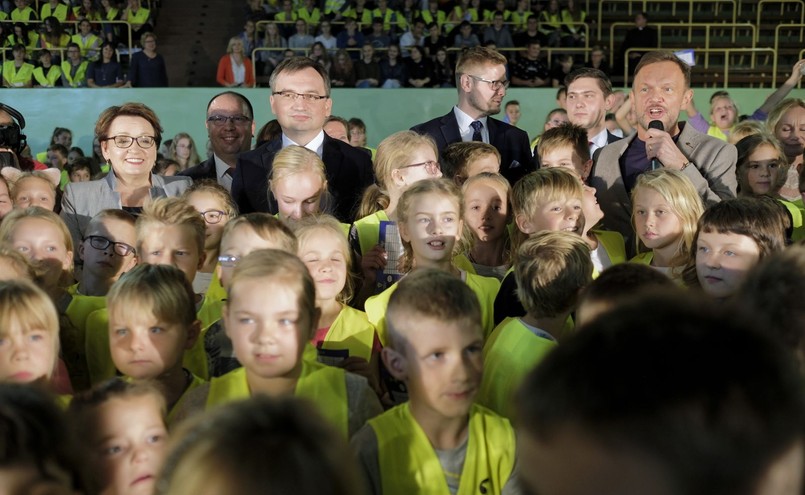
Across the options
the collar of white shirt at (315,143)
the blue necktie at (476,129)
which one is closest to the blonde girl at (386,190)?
the collar of white shirt at (315,143)

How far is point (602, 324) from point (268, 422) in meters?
0.55

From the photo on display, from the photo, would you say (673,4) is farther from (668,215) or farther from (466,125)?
(668,215)

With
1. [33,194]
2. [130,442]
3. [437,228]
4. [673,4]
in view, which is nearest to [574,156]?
[437,228]

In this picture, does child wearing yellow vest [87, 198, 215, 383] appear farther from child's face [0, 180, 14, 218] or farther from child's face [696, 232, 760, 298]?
child's face [696, 232, 760, 298]

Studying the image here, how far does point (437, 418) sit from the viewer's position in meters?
2.56

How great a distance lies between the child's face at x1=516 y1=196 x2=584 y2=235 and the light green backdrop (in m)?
9.55

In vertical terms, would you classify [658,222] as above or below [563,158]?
below

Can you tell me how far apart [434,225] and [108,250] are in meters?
1.44

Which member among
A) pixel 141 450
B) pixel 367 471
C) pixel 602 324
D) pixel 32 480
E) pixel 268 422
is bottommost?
pixel 367 471

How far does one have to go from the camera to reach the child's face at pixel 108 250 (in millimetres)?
3945

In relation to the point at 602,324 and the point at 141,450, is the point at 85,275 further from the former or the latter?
the point at 602,324

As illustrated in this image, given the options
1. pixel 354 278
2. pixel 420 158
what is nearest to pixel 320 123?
pixel 420 158

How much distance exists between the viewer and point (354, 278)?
4105mm

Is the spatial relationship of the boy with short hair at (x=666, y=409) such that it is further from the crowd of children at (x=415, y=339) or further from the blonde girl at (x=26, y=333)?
the blonde girl at (x=26, y=333)
